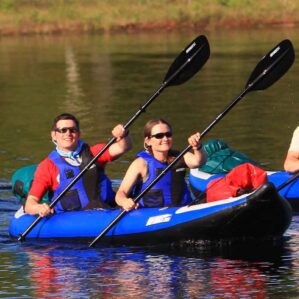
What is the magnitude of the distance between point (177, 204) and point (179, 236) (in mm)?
466

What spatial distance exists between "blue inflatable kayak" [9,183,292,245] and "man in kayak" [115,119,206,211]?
8.0 inches

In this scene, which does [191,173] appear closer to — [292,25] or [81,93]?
[81,93]

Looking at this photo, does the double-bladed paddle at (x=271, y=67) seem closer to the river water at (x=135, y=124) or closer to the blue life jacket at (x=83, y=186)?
the river water at (x=135, y=124)

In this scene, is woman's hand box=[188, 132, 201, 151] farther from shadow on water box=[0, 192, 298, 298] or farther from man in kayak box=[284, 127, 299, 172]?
shadow on water box=[0, 192, 298, 298]

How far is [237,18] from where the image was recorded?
51812mm

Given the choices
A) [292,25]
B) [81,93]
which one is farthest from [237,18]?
[81,93]

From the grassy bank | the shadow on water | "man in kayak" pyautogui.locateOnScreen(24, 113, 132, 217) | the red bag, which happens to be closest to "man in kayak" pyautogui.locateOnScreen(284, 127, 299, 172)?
the red bag

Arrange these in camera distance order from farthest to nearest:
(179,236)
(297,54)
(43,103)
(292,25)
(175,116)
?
(292,25), (297,54), (43,103), (175,116), (179,236)

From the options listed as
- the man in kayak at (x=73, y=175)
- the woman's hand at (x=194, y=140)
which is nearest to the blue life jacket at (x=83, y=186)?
the man in kayak at (x=73, y=175)

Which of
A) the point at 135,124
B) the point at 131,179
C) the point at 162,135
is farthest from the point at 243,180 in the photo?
the point at 135,124

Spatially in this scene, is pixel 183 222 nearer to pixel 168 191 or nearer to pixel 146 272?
pixel 168 191

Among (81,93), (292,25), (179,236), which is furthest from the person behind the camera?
(292,25)

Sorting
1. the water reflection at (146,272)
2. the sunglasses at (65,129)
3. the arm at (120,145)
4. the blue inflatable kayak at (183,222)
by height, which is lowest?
the water reflection at (146,272)

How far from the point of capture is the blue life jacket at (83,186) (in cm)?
1215
